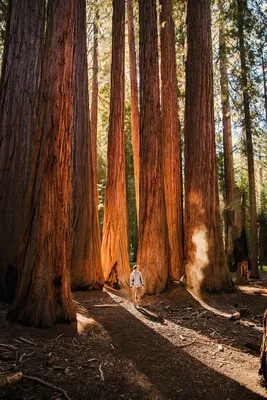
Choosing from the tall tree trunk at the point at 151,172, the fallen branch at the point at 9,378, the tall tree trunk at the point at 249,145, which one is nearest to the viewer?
the fallen branch at the point at 9,378

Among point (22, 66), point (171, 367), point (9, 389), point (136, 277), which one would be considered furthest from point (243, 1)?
point (9, 389)

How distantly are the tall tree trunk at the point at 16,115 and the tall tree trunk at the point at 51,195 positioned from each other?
157cm

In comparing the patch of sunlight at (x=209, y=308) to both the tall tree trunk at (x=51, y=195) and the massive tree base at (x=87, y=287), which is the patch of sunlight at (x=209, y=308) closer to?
the massive tree base at (x=87, y=287)

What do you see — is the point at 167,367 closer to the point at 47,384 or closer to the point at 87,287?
the point at 47,384

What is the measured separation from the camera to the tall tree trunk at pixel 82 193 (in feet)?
32.4

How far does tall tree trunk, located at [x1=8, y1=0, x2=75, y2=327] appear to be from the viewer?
5527 millimetres

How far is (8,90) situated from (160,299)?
6.42 meters

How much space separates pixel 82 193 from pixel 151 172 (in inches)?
84.7

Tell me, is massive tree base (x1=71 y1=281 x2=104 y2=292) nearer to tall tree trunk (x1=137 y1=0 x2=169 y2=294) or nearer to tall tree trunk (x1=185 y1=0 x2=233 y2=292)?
tall tree trunk (x1=137 y1=0 x2=169 y2=294)

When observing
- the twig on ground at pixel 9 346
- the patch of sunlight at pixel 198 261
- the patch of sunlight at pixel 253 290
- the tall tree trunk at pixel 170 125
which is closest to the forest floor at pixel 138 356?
the twig on ground at pixel 9 346

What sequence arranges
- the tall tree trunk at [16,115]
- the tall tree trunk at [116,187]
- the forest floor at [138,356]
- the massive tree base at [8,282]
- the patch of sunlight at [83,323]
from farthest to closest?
the tall tree trunk at [116,187]
the tall tree trunk at [16,115]
the massive tree base at [8,282]
the patch of sunlight at [83,323]
the forest floor at [138,356]

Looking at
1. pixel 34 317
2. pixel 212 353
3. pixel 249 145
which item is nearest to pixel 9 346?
pixel 34 317

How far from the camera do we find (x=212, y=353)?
5469 mm

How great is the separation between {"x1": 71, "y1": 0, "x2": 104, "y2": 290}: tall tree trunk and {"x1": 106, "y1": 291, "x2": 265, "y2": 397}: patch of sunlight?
2938 millimetres
